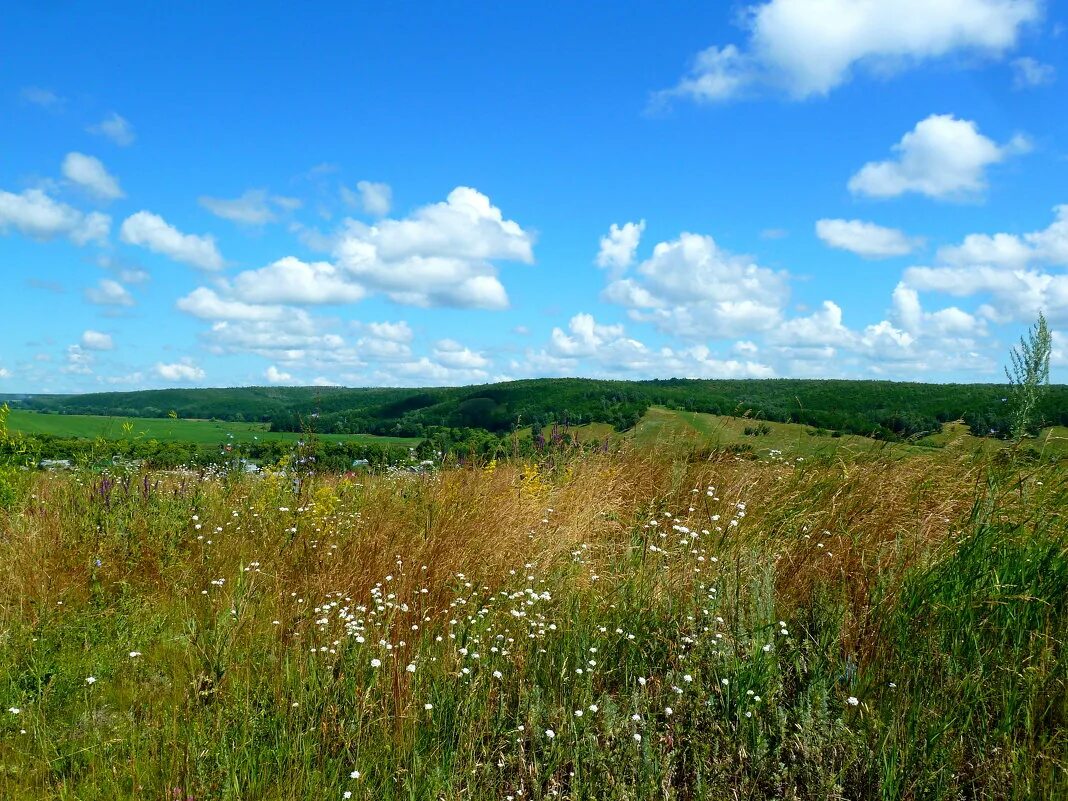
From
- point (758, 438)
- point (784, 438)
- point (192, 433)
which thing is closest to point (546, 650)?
point (758, 438)

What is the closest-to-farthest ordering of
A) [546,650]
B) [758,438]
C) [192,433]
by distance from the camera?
[546,650] < [758,438] < [192,433]

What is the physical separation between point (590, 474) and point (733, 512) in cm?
199

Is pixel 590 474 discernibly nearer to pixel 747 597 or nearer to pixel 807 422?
pixel 807 422

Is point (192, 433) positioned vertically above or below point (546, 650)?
above

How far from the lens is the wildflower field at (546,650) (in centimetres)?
286

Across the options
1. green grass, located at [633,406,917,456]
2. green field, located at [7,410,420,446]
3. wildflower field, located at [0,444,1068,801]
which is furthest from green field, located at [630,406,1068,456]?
green field, located at [7,410,420,446]

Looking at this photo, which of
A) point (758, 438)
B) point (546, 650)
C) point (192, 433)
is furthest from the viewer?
point (192, 433)

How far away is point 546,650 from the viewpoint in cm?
371

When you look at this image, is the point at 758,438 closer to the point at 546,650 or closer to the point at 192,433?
the point at 546,650

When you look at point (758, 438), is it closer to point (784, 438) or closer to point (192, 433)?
point (784, 438)

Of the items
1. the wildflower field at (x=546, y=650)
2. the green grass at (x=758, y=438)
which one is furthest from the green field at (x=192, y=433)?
the green grass at (x=758, y=438)

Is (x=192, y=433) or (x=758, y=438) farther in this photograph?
(x=192, y=433)

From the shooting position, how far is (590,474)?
7.40 m

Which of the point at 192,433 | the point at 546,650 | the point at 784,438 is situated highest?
the point at 784,438
